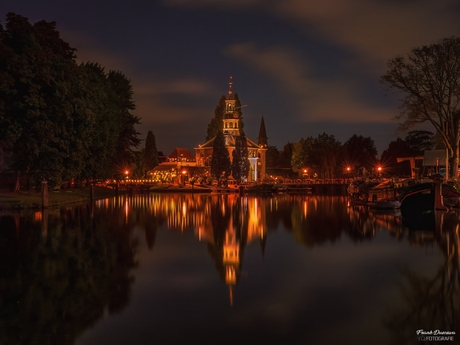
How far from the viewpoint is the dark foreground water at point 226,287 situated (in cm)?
923

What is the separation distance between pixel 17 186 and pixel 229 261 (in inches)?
1239

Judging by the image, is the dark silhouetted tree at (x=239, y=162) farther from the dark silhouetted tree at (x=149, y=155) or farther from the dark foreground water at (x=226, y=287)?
the dark foreground water at (x=226, y=287)

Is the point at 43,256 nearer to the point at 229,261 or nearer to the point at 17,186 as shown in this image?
the point at 229,261

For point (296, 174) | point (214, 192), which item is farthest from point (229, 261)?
point (296, 174)

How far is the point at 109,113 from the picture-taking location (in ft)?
171

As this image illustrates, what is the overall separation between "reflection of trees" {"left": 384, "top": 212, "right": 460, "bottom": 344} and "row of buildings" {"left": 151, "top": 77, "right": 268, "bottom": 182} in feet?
330

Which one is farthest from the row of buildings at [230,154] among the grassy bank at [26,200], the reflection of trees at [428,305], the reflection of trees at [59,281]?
the reflection of trees at [428,305]

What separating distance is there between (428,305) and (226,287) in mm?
4575

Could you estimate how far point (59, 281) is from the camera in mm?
13219

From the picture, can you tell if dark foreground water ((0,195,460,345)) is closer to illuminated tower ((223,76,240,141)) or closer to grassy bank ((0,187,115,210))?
grassy bank ((0,187,115,210))

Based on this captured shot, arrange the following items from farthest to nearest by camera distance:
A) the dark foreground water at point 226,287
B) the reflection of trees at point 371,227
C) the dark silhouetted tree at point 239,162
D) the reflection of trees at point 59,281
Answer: the dark silhouetted tree at point 239,162
the reflection of trees at point 371,227
the reflection of trees at point 59,281
the dark foreground water at point 226,287

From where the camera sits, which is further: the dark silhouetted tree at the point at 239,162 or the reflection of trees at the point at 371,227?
the dark silhouetted tree at the point at 239,162

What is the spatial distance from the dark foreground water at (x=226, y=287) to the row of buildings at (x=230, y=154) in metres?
94.3

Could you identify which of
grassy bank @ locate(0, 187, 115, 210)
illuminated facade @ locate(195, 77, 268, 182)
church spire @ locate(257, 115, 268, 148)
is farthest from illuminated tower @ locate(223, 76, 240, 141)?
grassy bank @ locate(0, 187, 115, 210)
